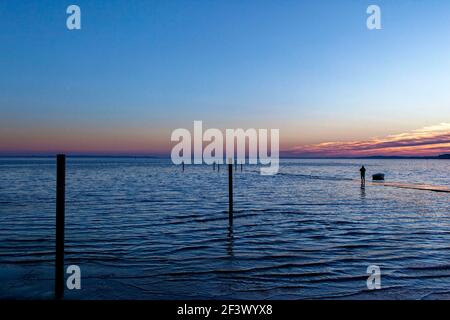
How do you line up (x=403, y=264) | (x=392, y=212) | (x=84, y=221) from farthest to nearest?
(x=392, y=212) → (x=84, y=221) → (x=403, y=264)

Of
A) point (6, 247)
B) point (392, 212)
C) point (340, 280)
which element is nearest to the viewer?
point (340, 280)

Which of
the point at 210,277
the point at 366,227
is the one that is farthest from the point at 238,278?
the point at 366,227

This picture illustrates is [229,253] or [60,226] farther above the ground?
[60,226]

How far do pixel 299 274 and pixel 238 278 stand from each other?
1.63 m

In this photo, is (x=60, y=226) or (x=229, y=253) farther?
(x=229, y=253)

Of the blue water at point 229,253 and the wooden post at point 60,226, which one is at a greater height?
the wooden post at point 60,226

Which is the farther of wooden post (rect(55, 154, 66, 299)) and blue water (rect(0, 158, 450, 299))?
blue water (rect(0, 158, 450, 299))

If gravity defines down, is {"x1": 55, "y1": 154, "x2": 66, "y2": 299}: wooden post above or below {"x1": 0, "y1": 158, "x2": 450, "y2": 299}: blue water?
above

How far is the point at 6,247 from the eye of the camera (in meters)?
13.4

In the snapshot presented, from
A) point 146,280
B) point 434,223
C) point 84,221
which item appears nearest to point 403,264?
point 146,280

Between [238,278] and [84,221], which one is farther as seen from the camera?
[84,221]

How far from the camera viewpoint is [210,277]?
33.4ft

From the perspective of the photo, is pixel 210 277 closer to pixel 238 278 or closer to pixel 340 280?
pixel 238 278

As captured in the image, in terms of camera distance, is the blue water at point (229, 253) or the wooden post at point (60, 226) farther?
the blue water at point (229, 253)
